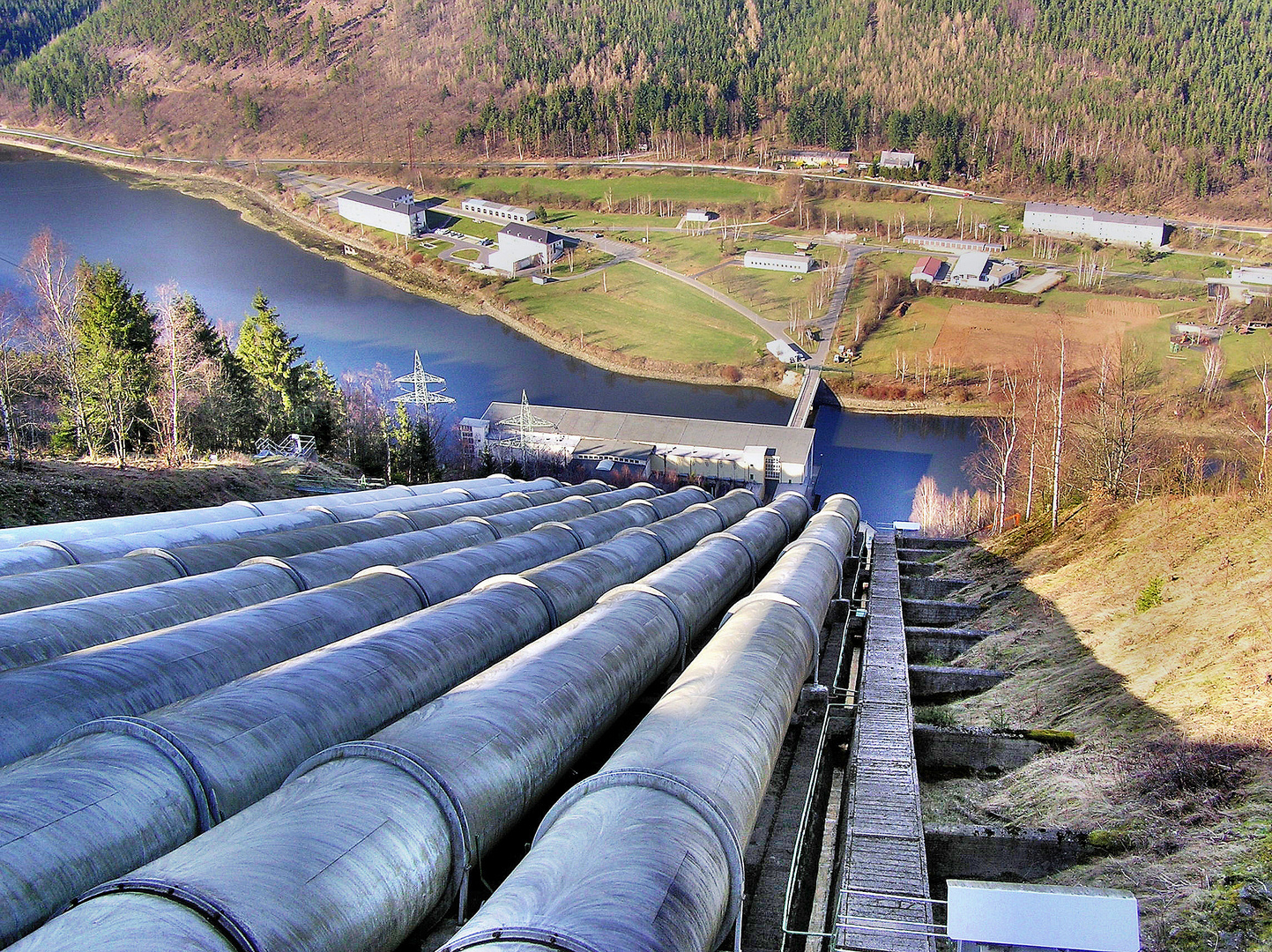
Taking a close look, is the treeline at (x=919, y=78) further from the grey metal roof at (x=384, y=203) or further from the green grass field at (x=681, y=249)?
the green grass field at (x=681, y=249)

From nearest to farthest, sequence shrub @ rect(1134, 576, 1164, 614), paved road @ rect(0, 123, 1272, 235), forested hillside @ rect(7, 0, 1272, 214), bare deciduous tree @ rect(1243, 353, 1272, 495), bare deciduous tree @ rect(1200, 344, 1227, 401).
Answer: shrub @ rect(1134, 576, 1164, 614) → bare deciduous tree @ rect(1243, 353, 1272, 495) → bare deciduous tree @ rect(1200, 344, 1227, 401) → paved road @ rect(0, 123, 1272, 235) → forested hillside @ rect(7, 0, 1272, 214)

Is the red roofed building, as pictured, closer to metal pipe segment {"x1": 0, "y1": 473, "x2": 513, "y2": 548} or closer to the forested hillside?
the forested hillside

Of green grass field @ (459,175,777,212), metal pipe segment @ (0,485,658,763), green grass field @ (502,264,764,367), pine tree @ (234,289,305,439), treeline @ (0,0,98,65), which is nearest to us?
metal pipe segment @ (0,485,658,763)

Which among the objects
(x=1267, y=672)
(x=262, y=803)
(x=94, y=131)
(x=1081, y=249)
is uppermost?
(x=94, y=131)

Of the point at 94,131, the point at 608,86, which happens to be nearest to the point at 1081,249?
the point at 608,86

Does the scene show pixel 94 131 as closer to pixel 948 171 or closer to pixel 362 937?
pixel 948 171

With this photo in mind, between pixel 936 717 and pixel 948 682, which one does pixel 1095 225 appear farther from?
pixel 936 717

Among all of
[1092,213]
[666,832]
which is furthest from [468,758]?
[1092,213]

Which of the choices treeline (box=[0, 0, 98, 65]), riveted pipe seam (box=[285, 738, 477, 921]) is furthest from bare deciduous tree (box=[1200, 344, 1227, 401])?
treeline (box=[0, 0, 98, 65])
